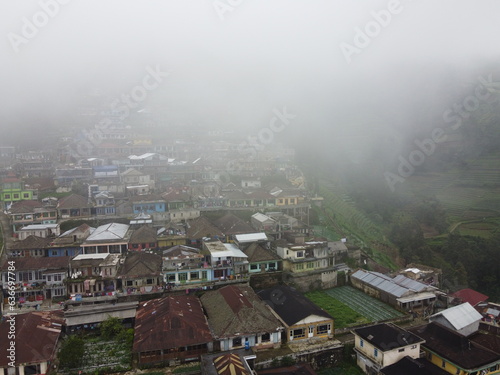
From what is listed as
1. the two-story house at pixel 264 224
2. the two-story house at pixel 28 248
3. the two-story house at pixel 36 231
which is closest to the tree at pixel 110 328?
the two-story house at pixel 28 248

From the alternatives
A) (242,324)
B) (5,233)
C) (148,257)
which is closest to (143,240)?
(148,257)

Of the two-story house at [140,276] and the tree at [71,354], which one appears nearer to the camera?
the tree at [71,354]

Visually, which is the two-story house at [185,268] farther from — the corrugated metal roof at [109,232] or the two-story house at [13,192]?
the two-story house at [13,192]

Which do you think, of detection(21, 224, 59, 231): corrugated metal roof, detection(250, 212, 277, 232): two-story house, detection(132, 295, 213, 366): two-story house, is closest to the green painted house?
detection(21, 224, 59, 231): corrugated metal roof

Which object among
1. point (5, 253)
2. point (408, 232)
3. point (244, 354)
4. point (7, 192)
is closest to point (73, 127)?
point (7, 192)

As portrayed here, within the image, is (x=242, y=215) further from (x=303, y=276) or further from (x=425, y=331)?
(x=425, y=331)

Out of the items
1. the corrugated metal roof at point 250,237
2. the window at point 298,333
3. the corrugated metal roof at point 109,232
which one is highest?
the corrugated metal roof at point 109,232

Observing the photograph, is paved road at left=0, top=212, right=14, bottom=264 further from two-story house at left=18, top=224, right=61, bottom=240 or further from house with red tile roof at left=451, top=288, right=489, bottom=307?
house with red tile roof at left=451, top=288, right=489, bottom=307
